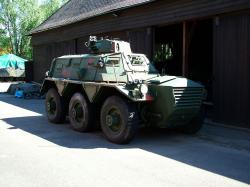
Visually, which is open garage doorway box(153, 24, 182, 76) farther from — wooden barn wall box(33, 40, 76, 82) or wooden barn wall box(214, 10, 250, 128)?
wooden barn wall box(214, 10, 250, 128)

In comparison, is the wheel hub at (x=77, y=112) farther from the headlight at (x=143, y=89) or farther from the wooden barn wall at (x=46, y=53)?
the wooden barn wall at (x=46, y=53)

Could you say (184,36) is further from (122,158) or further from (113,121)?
(122,158)

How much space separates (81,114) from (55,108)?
1.67 m

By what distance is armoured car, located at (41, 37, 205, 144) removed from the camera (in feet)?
29.2

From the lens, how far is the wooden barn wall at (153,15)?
1145 centimetres

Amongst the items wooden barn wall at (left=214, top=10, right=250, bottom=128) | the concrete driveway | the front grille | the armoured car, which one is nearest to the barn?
wooden barn wall at (left=214, top=10, right=250, bottom=128)

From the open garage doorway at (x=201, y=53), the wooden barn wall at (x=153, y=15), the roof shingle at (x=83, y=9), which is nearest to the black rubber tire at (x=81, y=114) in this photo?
the wooden barn wall at (x=153, y=15)

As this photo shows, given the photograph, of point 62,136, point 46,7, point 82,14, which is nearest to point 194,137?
point 62,136

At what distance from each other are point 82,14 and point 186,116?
11.7 meters

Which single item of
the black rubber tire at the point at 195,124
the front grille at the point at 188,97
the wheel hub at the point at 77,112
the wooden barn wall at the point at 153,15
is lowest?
the black rubber tire at the point at 195,124

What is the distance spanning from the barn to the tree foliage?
24.2 meters

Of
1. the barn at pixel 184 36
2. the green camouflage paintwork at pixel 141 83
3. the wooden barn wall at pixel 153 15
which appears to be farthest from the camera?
the wooden barn wall at pixel 153 15

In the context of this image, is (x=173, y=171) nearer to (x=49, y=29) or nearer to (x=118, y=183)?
(x=118, y=183)

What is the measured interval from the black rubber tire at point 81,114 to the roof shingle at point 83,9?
15.9 ft
